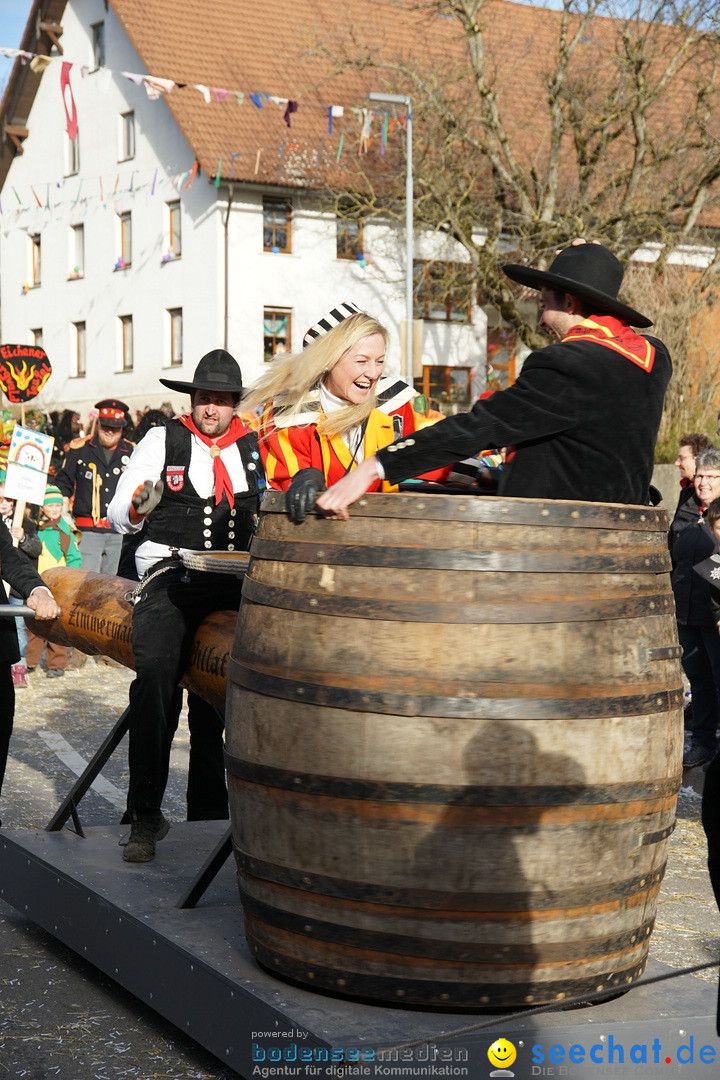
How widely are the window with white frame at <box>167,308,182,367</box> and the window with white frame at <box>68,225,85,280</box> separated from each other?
5311 millimetres

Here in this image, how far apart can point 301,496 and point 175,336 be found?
32119 mm

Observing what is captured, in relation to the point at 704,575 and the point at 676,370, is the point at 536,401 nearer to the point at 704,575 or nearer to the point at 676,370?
the point at 704,575

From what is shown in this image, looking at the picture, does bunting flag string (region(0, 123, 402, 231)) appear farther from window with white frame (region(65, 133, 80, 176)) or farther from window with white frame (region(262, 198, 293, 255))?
window with white frame (region(262, 198, 293, 255))

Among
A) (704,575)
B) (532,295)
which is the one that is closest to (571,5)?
(532,295)

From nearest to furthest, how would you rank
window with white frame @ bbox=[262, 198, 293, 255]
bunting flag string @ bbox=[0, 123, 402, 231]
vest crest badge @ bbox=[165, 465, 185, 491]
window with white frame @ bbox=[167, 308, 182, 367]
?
vest crest badge @ bbox=[165, 465, 185, 491]
bunting flag string @ bbox=[0, 123, 402, 231]
window with white frame @ bbox=[262, 198, 293, 255]
window with white frame @ bbox=[167, 308, 182, 367]

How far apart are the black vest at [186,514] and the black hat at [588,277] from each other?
79.2 inches

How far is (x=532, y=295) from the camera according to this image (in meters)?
27.8

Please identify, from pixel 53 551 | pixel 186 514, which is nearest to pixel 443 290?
pixel 53 551

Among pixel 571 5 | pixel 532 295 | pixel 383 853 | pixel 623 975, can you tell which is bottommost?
pixel 623 975

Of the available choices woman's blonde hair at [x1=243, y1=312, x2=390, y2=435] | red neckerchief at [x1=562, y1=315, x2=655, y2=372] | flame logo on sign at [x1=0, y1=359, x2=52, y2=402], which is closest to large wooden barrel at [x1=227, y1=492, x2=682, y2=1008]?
red neckerchief at [x1=562, y1=315, x2=655, y2=372]

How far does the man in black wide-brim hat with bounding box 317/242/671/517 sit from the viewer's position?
3.52m

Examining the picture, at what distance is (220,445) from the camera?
5.62m

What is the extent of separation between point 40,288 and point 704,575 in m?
37.7

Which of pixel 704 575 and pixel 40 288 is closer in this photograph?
pixel 704 575
